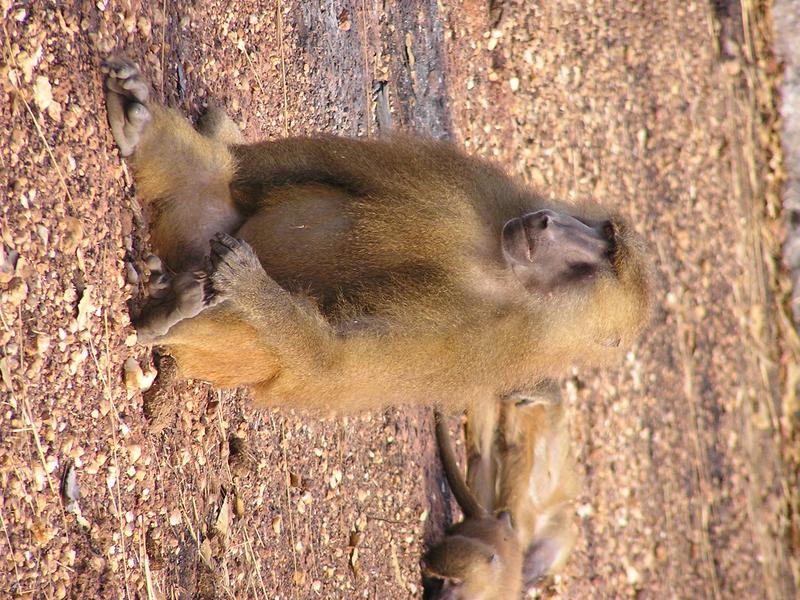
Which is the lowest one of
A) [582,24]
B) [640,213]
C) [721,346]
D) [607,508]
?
[607,508]

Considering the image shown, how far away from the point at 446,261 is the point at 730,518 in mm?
4567

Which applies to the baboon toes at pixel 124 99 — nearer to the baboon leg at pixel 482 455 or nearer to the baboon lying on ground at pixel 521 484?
the baboon lying on ground at pixel 521 484

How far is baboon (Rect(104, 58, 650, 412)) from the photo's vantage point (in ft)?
8.88

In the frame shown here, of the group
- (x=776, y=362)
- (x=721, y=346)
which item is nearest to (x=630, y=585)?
(x=721, y=346)

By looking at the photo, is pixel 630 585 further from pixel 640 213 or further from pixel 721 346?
pixel 640 213

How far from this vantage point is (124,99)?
2779 millimetres

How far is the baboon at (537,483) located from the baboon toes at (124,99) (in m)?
2.71

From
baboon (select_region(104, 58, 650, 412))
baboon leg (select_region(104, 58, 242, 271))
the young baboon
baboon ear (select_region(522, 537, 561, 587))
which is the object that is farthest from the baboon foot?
baboon ear (select_region(522, 537, 561, 587))

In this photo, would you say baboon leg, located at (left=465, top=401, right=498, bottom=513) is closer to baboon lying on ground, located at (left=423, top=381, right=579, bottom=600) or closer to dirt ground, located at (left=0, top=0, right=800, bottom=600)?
baboon lying on ground, located at (left=423, top=381, right=579, bottom=600)

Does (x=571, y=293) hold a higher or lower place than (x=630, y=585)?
higher

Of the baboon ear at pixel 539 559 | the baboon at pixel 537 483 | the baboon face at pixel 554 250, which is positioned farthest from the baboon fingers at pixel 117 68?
the baboon ear at pixel 539 559

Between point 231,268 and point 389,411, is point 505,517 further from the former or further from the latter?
point 231,268

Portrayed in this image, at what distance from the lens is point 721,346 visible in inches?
265

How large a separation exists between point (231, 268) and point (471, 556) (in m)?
2.27
